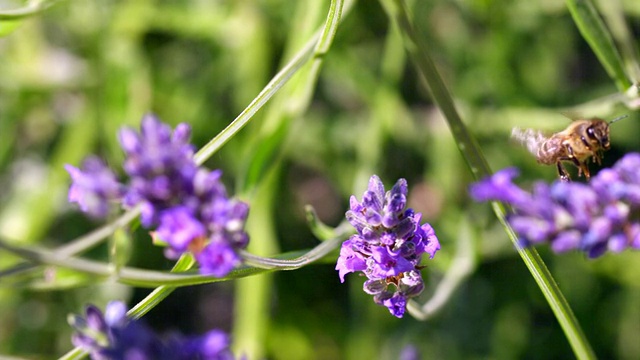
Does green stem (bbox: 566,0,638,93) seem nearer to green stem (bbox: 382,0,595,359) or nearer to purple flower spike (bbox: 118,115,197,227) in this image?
green stem (bbox: 382,0,595,359)

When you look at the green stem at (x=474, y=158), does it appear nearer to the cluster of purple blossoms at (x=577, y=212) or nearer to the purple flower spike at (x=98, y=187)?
the cluster of purple blossoms at (x=577, y=212)

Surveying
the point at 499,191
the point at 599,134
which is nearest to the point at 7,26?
the point at 499,191

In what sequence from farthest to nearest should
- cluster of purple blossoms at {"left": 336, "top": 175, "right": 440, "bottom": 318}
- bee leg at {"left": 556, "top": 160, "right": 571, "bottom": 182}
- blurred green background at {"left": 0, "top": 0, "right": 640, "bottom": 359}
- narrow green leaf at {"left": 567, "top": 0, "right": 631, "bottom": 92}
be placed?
blurred green background at {"left": 0, "top": 0, "right": 640, "bottom": 359} → narrow green leaf at {"left": 567, "top": 0, "right": 631, "bottom": 92} → bee leg at {"left": 556, "top": 160, "right": 571, "bottom": 182} → cluster of purple blossoms at {"left": 336, "top": 175, "right": 440, "bottom": 318}

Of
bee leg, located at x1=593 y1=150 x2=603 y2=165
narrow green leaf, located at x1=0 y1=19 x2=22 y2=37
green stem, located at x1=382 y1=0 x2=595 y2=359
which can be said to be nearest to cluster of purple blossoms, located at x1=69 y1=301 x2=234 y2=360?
green stem, located at x1=382 y1=0 x2=595 y2=359

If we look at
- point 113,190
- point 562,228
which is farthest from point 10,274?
point 562,228

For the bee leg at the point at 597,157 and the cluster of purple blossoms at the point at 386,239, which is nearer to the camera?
the cluster of purple blossoms at the point at 386,239

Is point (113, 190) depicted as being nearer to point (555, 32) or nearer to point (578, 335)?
point (578, 335)

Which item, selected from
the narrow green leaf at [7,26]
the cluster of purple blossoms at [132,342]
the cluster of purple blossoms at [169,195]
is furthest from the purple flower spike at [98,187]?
the narrow green leaf at [7,26]
